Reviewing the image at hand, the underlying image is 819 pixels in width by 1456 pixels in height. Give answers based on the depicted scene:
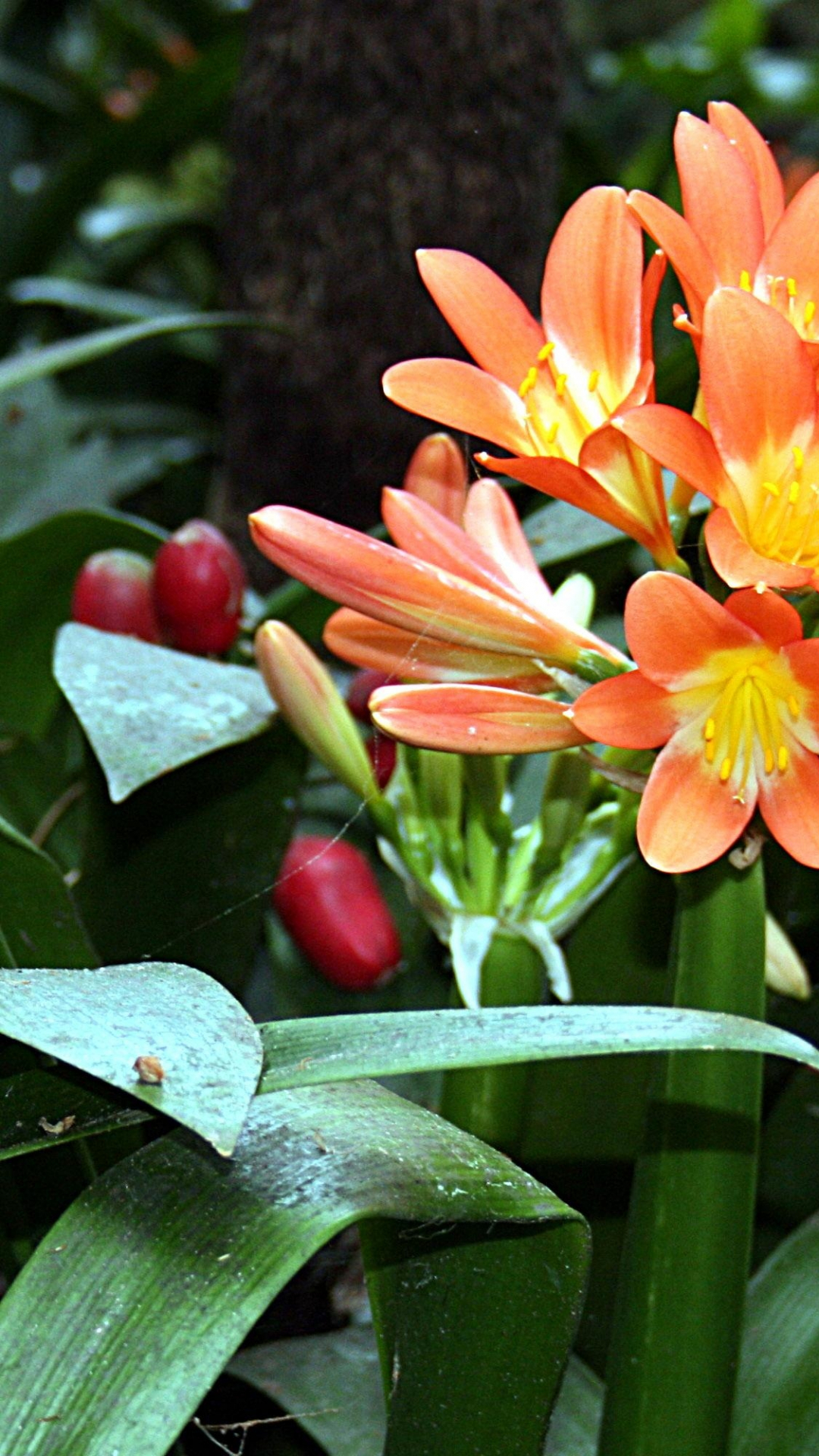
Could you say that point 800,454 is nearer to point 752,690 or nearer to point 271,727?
point 752,690

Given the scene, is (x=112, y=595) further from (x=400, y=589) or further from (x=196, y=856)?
(x=400, y=589)

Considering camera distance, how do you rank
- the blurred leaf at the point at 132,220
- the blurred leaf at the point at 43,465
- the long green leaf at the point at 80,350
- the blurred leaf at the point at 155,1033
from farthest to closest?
the blurred leaf at the point at 132,220 < the blurred leaf at the point at 43,465 < the long green leaf at the point at 80,350 < the blurred leaf at the point at 155,1033

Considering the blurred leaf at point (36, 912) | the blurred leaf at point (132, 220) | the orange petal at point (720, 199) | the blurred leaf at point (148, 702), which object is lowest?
the blurred leaf at point (36, 912)

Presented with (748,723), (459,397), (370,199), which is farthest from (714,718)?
(370,199)

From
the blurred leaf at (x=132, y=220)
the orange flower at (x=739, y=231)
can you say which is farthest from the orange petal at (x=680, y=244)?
the blurred leaf at (x=132, y=220)

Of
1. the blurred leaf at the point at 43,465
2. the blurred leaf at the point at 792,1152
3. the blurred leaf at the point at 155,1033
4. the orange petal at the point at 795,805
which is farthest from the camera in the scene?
the blurred leaf at the point at 43,465

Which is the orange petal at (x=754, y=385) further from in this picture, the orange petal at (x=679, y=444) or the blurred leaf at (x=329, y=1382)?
the blurred leaf at (x=329, y=1382)

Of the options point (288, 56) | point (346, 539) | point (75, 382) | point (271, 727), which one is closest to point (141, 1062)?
point (346, 539)
